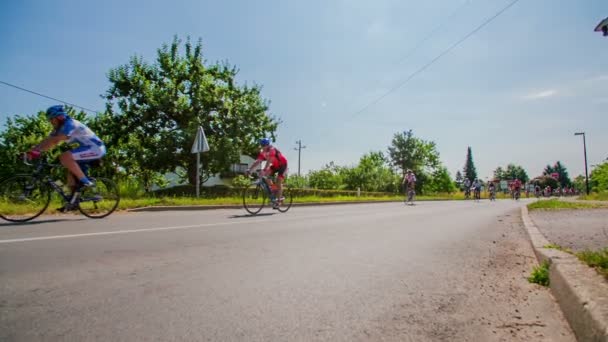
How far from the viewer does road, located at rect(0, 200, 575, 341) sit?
1.77 meters

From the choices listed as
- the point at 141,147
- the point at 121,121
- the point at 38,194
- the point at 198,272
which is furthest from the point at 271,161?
the point at 121,121

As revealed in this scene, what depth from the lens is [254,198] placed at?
9648 millimetres

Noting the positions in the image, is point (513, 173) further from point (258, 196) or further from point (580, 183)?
point (258, 196)

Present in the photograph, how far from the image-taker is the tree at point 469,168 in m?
124

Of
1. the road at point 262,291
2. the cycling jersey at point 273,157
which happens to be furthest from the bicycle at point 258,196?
the road at point 262,291

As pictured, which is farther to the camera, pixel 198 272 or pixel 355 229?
pixel 355 229

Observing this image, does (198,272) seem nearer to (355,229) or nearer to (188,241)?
(188,241)

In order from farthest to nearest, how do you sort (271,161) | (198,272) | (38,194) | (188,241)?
(271,161)
(38,194)
(188,241)
(198,272)

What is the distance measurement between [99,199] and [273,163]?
4542 millimetres

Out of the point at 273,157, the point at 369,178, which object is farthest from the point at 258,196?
the point at 369,178

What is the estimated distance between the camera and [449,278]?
2.94 meters

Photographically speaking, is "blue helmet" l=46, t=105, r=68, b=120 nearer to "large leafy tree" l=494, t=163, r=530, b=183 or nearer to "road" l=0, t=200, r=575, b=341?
"road" l=0, t=200, r=575, b=341

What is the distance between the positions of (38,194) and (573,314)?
824cm

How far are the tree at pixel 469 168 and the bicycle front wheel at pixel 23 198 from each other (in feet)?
438
